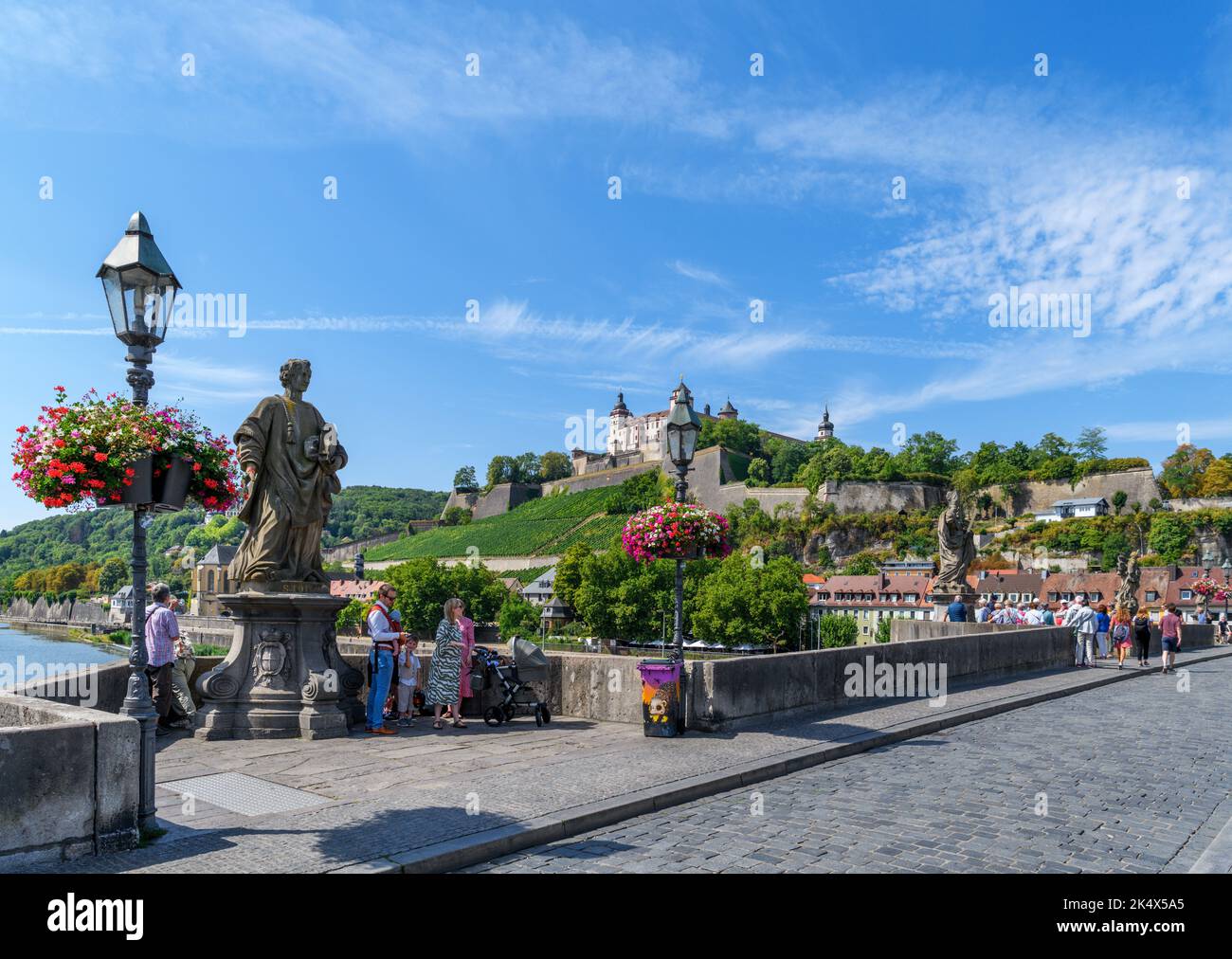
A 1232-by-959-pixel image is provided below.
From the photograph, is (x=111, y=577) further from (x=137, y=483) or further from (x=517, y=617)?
(x=137, y=483)

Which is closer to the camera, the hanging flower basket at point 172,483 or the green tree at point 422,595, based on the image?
the hanging flower basket at point 172,483

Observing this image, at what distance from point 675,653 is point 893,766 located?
8.73 feet

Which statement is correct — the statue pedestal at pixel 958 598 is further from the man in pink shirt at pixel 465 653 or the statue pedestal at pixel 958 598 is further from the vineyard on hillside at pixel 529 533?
the vineyard on hillside at pixel 529 533

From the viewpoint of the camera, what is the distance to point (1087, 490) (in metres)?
113

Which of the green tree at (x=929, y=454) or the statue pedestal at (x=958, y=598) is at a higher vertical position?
the green tree at (x=929, y=454)

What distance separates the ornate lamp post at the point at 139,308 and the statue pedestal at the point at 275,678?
3216 mm

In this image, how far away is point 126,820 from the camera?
5535 millimetres

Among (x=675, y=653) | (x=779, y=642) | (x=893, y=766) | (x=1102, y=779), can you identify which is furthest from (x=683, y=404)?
(x=779, y=642)

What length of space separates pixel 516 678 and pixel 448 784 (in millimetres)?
3706

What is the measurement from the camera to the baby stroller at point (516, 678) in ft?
35.8

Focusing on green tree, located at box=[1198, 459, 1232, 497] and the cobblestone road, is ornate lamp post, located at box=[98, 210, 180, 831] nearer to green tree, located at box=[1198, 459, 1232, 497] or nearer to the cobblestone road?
the cobblestone road

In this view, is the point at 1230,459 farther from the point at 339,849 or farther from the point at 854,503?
the point at 339,849
